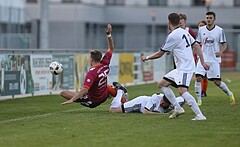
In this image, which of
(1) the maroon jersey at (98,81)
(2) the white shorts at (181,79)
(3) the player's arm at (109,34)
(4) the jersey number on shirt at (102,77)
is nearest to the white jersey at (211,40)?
(3) the player's arm at (109,34)

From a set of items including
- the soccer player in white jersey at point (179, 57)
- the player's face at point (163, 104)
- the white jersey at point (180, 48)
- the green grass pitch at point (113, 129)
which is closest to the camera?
the green grass pitch at point (113, 129)

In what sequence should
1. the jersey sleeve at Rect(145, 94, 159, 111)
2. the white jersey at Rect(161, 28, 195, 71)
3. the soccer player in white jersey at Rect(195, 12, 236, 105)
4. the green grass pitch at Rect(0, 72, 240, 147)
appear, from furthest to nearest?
the soccer player in white jersey at Rect(195, 12, 236, 105), the jersey sleeve at Rect(145, 94, 159, 111), the white jersey at Rect(161, 28, 195, 71), the green grass pitch at Rect(0, 72, 240, 147)

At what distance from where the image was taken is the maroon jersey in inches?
641

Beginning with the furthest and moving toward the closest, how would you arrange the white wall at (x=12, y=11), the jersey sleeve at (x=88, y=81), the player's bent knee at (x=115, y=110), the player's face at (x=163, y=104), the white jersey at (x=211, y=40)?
1. the white wall at (x=12, y=11)
2. the white jersey at (x=211, y=40)
3. the player's bent knee at (x=115, y=110)
4. the player's face at (x=163, y=104)
5. the jersey sleeve at (x=88, y=81)

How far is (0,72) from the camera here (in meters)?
22.5

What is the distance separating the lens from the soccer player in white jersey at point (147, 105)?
53.9ft

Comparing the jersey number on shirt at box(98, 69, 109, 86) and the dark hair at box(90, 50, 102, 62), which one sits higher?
the dark hair at box(90, 50, 102, 62)

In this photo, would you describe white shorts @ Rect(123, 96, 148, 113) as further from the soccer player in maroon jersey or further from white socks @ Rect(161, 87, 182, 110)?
white socks @ Rect(161, 87, 182, 110)

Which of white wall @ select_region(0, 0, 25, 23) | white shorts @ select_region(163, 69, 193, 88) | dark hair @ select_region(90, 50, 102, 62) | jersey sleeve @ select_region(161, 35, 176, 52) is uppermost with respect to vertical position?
white wall @ select_region(0, 0, 25, 23)

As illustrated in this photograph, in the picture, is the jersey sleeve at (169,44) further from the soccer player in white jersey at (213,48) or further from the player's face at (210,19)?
the soccer player in white jersey at (213,48)

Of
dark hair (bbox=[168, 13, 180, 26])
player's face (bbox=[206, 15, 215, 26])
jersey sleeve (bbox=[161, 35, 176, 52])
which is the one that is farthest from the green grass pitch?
player's face (bbox=[206, 15, 215, 26])

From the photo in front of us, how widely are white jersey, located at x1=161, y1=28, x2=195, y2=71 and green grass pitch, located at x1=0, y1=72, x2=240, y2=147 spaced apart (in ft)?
3.20

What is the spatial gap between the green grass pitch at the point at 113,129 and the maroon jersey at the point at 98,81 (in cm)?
37

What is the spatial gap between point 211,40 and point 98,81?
13.6ft
